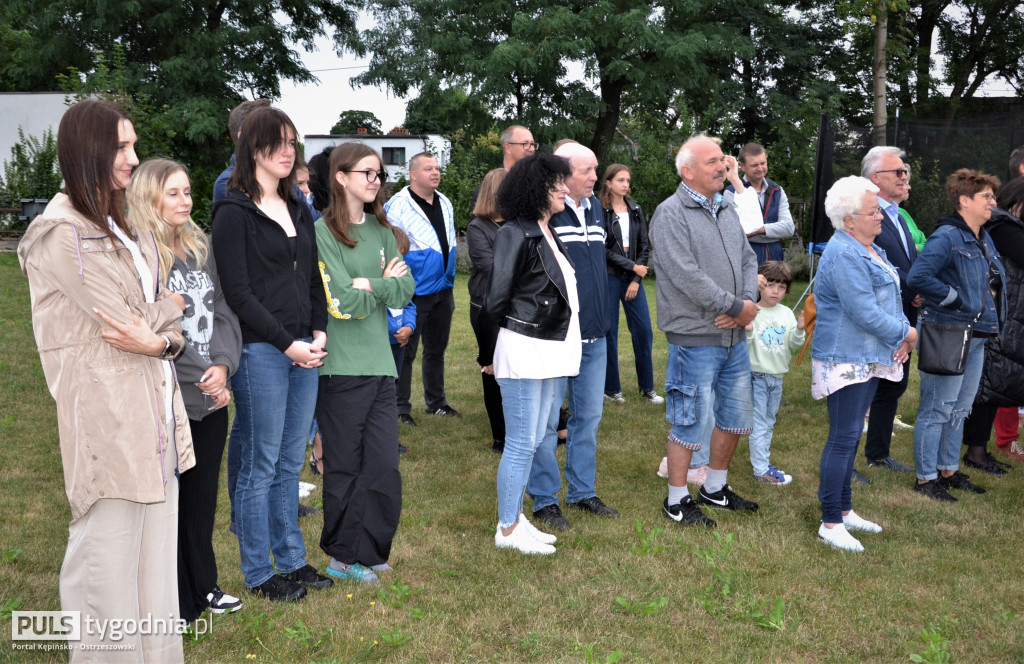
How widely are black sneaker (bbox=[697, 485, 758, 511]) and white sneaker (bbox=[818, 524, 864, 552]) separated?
0.56 meters

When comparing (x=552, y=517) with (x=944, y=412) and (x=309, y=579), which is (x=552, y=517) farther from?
(x=944, y=412)

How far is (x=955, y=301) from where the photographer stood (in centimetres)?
545

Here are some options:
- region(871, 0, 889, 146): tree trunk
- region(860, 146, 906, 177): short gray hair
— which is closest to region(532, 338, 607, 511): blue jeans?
region(860, 146, 906, 177): short gray hair

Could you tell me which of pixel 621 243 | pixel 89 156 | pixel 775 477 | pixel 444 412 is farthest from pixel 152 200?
pixel 621 243

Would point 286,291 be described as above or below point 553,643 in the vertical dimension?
above

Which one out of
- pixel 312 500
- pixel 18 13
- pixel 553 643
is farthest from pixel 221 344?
pixel 18 13

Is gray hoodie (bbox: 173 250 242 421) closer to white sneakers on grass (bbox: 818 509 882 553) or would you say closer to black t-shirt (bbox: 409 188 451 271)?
black t-shirt (bbox: 409 188 451 271)

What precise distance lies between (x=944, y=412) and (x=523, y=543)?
2858mm

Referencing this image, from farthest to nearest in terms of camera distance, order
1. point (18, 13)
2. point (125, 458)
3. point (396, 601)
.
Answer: point (18, 13), point (396, 601), point (125, 458)

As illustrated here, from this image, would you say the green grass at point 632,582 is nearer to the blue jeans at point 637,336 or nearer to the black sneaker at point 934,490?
the black sneaker at point 934,490

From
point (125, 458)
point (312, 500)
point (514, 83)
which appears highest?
point (514, 83)

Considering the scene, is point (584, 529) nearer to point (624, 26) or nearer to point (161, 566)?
point (161, 566)

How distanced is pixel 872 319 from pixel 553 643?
233cm

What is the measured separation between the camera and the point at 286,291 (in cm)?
377
